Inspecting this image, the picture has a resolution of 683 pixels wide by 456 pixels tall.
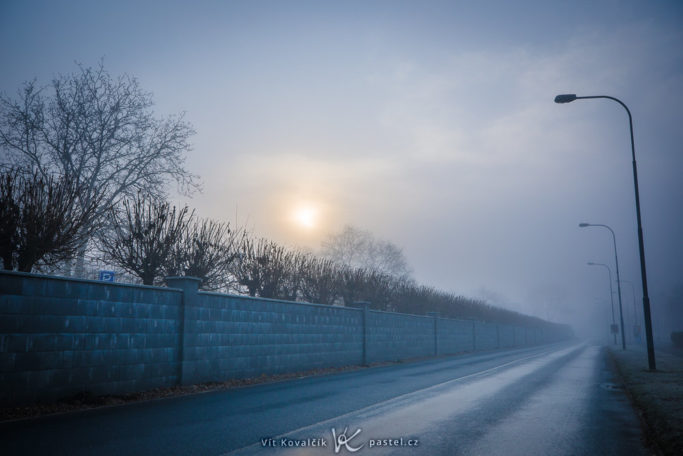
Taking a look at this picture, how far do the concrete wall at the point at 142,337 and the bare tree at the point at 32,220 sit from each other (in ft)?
8.67

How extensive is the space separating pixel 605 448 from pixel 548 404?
14.3 ft

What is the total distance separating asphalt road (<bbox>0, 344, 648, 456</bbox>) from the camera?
20.9 ft

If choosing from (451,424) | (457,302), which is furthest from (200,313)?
(457,302)

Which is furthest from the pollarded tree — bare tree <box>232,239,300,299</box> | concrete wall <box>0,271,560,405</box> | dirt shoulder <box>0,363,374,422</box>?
dirt shoulder <box>0,363,374,422</box>

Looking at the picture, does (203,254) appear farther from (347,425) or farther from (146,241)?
(347,425)

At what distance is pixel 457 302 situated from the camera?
51.3 m

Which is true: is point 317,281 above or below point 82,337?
above

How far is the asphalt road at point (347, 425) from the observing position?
637 centimetres

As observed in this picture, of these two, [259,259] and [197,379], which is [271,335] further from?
[259,259]

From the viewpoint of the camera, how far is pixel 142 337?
11625mm

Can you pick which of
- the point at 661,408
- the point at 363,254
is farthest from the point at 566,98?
the point at 363,254

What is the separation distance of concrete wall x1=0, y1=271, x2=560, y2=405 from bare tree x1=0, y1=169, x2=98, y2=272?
2.64 meters

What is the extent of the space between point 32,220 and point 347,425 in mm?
9035

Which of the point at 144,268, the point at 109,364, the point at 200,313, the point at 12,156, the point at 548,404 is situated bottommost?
the point at 548,404
